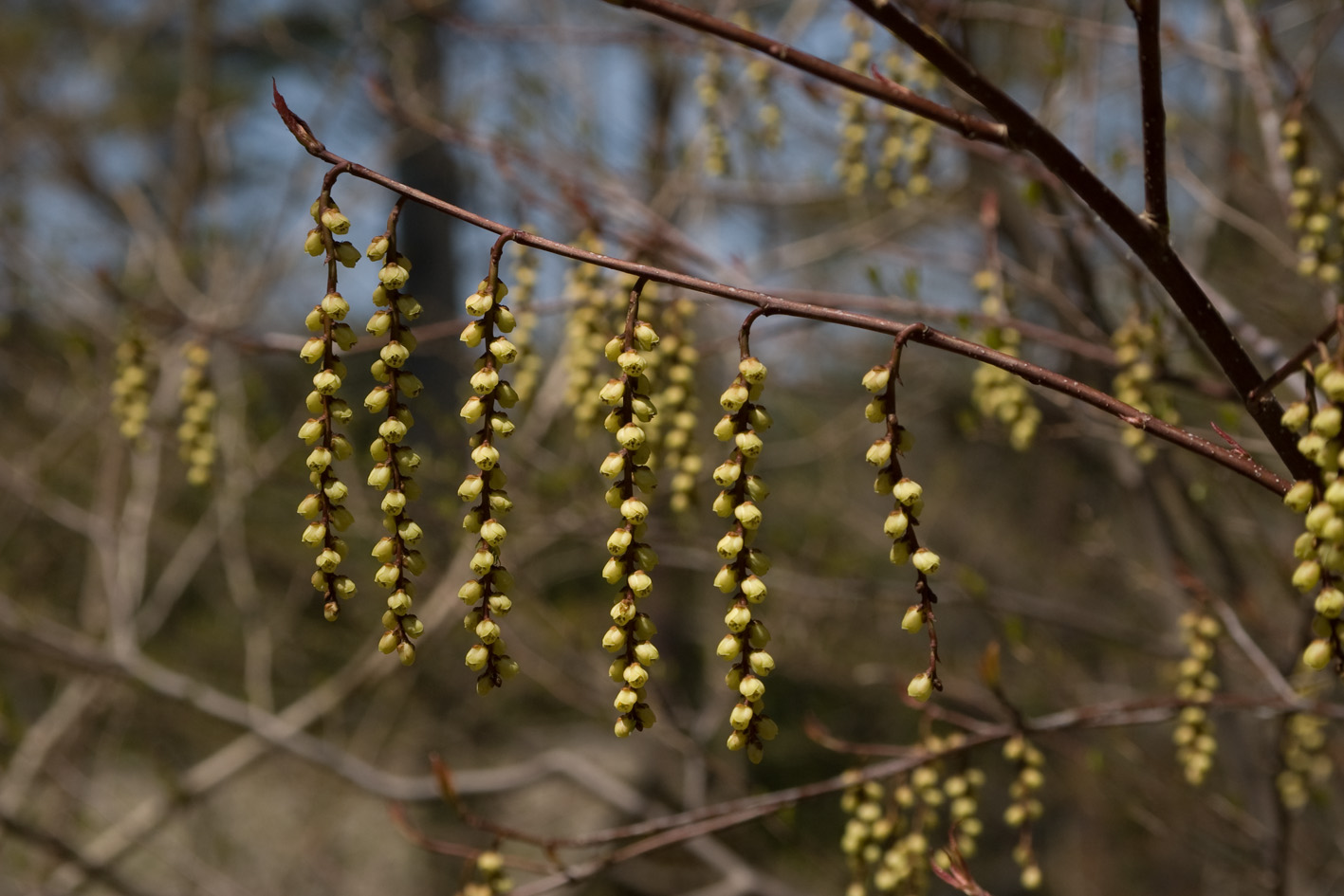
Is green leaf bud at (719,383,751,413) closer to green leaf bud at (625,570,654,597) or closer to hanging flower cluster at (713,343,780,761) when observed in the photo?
hanging flower cluster at (713,343,780,761)

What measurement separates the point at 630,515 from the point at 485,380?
0.82ft

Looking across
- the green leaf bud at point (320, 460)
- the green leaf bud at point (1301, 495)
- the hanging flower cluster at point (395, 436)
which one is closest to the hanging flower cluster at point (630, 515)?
the hanging flower cluster at point (395, 436)

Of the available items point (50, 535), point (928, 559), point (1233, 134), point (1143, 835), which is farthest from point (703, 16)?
point (1143, 835)

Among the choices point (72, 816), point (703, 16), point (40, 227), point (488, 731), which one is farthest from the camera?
point (488, 731)

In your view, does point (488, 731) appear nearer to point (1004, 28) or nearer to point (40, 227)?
point (40, 227)

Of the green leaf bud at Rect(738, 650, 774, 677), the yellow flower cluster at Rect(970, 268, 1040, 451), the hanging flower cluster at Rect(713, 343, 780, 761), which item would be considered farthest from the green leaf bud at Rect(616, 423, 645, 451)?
the yellow flower cluster at Rect(970, 268, 1040, 451)

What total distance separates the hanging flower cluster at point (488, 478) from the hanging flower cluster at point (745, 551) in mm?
284

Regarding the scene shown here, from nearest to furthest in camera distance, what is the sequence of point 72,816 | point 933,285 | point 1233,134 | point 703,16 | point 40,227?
point 703,16
point 1233,134
point 72,816
point 40,227
point 933,285

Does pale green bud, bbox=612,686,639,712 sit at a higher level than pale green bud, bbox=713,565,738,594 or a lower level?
lower

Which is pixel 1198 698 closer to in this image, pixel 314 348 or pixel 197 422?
pixel 314 348

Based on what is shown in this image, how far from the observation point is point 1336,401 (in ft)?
3.62

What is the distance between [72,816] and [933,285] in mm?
6742

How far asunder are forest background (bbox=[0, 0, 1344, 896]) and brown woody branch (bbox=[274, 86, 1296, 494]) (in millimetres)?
28

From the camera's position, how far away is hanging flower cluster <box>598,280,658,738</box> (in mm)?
1336
